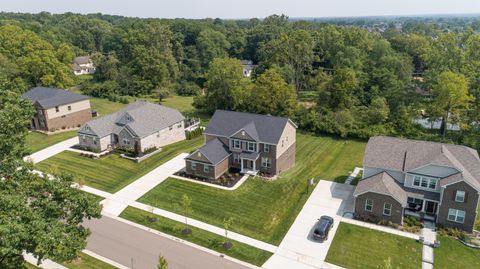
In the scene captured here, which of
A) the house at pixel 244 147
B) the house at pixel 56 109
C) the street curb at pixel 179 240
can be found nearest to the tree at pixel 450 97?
the house at pixel 244 147

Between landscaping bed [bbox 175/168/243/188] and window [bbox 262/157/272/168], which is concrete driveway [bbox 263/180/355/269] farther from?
landscaping bed [bbox 175/168/243/188]

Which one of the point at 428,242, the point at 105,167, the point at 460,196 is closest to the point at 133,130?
the point at 105,167

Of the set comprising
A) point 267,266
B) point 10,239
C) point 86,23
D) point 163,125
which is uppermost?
point 86,23

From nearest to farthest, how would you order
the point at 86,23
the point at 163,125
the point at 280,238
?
the point at 280,238
the point at 163,125
the point at 86,23

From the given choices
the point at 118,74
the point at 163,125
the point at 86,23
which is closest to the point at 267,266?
the point at 163,125

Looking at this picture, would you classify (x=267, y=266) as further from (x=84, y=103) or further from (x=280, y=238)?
(x=84, y=103)

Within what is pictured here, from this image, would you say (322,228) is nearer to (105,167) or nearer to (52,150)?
(105,167)

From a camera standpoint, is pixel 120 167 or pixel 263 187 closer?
pixel 263 187
